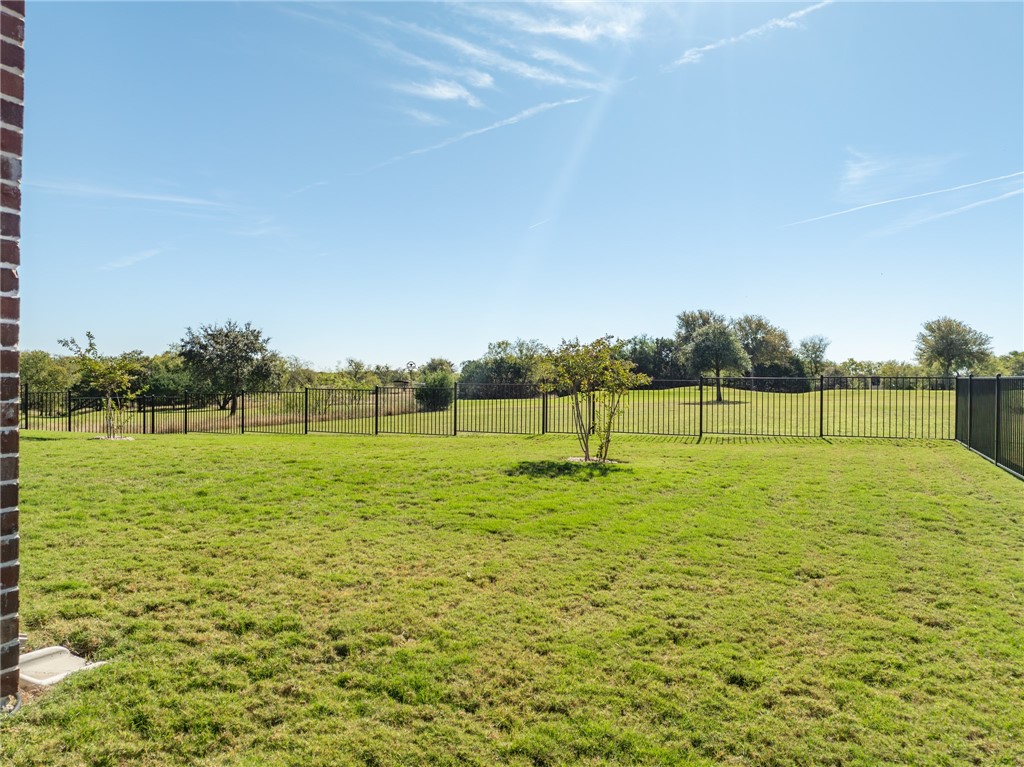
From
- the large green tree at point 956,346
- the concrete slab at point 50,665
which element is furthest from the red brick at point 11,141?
the large green tree at point 956,346

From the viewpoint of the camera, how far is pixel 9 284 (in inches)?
104

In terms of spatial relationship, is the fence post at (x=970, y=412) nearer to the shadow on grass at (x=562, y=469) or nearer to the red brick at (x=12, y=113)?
the shadow on grass at (x=562, y=469)

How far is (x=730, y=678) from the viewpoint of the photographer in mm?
3320

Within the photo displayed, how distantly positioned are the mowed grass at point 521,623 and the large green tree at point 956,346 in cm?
3752

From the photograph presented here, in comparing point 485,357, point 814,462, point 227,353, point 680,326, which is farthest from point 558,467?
point 680,326

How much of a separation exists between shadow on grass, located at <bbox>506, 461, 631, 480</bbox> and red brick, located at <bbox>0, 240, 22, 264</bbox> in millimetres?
7120

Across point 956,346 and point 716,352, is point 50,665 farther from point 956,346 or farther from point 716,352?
point 956,346

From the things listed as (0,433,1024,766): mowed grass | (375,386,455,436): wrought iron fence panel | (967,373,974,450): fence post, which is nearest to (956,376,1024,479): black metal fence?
(967,373,974,450): fence post

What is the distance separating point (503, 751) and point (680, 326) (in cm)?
5307

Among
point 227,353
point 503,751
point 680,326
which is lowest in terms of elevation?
point 503,751

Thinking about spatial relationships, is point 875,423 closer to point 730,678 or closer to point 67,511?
point 730,678

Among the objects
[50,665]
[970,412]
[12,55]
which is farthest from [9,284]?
[970,412]

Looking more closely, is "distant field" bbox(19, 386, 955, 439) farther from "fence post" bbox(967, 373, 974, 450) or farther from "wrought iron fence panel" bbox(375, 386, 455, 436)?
"fence post" bbox(967, 373, 974, 450)

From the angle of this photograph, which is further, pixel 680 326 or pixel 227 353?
pixel 680 326
